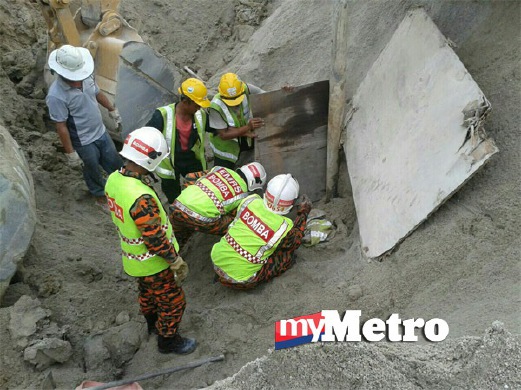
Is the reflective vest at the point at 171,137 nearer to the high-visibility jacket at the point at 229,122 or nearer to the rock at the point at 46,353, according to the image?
the high-visibility jacket at the point at 229,122

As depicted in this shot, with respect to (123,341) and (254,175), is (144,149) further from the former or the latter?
(123,341)

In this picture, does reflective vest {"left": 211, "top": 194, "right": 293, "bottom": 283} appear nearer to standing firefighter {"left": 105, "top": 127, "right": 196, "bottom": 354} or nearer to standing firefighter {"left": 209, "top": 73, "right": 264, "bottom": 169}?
standing firefighter {"left": 105, "top": 127, "right": 196, "bottom": 354}

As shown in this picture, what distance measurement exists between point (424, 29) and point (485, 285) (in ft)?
7.45

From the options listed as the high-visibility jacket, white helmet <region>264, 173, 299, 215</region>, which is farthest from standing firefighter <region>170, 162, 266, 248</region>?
the high-visibility jacket

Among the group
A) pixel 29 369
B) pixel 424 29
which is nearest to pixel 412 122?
pixel 424 29

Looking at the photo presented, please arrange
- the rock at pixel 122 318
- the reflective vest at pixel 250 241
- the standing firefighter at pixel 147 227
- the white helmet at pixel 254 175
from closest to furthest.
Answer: the standing firefighter at pixel 147 227 < the reflective vest at pixel 250 241 < the rock at pixel 122 318 < the white helmet at pixel 254 175

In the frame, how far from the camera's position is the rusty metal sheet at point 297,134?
5.14 meters

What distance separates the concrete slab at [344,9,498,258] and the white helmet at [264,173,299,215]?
25.6 inches

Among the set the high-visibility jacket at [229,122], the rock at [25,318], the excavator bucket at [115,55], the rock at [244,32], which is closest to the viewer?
the rock at [25,318]

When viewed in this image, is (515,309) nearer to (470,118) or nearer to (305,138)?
(470,118)

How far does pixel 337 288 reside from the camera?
168 inches

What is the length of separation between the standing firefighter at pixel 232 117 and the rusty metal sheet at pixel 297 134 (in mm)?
153

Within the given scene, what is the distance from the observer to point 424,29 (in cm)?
462

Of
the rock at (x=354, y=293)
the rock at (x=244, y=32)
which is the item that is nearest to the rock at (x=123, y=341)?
the rock at (x=354, y=293)
